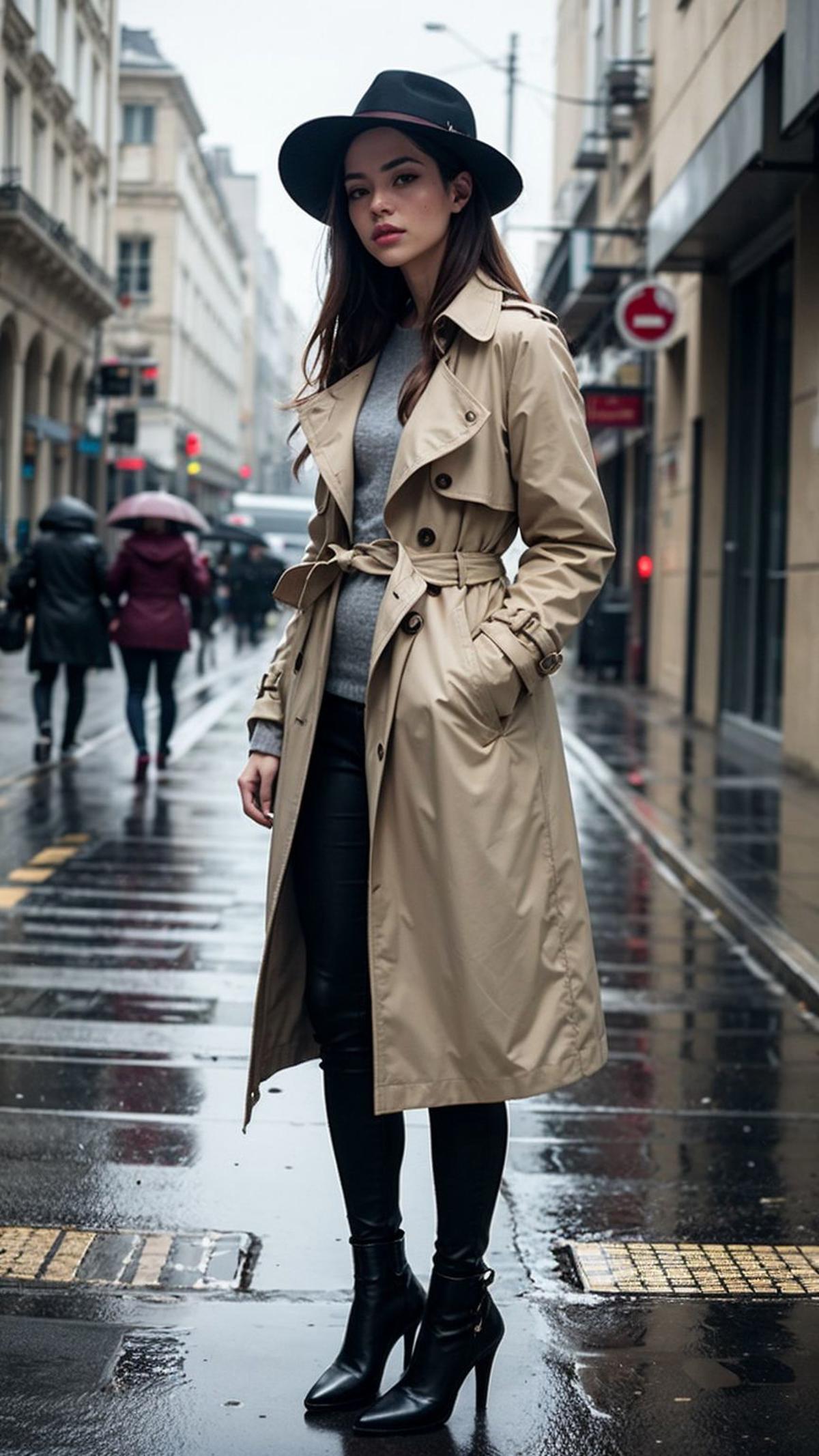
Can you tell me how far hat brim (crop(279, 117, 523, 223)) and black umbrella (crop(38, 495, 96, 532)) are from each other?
984 cm

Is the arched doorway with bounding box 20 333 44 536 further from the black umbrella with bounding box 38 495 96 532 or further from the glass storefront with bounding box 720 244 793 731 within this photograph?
the black umbrella with bounding box 38 495 96 532

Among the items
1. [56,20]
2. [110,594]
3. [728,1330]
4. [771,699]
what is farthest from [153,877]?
[56,20]

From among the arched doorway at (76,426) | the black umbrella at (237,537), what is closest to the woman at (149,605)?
the black umbrella at (237,537)

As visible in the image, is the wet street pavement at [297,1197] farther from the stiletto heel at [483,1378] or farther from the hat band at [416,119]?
the hat band at [416,119]

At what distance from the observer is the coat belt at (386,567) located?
3064 millimetres

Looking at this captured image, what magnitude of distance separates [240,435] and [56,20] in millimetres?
78800

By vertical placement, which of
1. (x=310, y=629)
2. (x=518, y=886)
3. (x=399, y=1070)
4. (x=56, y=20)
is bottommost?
(x=399, y=1070)

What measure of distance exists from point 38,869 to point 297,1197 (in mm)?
4774

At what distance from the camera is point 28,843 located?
31.4ft

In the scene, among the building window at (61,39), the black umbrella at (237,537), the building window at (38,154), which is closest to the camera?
the black umbrella at (237,537)

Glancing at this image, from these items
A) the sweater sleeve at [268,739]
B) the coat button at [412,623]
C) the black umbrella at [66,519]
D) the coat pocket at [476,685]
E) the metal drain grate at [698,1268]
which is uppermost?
the black umbrella at [66,519]

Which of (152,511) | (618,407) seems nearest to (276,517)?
(618,407)

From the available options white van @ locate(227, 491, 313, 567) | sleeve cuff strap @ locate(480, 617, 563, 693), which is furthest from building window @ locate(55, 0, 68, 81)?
sleeve cuff strap @ locate(480, 617, 563, 693)

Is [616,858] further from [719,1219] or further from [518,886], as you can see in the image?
[518,886]
